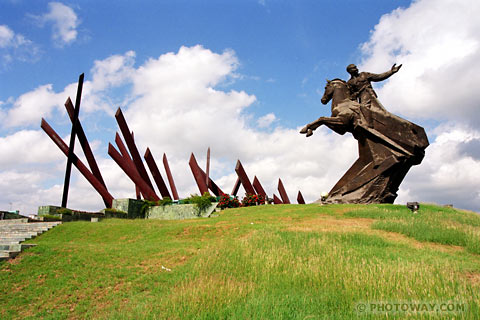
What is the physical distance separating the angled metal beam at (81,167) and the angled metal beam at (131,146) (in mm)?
3099

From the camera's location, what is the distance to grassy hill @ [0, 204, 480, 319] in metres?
5.02

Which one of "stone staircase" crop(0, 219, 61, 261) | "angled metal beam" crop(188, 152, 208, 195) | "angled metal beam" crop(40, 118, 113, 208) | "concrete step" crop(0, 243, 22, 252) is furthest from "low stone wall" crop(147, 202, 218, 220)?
"concrete step" crop(0, 243, 22, 252)

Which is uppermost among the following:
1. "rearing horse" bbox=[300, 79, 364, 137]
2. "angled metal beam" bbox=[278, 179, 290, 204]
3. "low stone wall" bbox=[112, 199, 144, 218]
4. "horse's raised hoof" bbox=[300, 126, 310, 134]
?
"rearing horse" bbox=[300, 79, 364, 137]

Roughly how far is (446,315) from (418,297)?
2.44 ft

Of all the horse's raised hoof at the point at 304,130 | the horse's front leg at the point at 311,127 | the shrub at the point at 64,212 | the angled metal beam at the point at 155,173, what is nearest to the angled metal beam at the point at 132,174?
the angled metal beam at the point at 155,173

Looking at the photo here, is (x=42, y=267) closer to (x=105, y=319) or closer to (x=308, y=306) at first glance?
(x=105, y=319)

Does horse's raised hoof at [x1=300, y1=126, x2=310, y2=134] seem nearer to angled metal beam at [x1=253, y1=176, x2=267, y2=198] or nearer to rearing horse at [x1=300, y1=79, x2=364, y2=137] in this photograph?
rearing horse at [x1=300, y1=79, x2=364, y2=137]

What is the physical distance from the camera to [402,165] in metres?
18.0

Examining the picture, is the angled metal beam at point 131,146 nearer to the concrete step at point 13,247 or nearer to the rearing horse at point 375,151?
the rearing horse at point 375,151

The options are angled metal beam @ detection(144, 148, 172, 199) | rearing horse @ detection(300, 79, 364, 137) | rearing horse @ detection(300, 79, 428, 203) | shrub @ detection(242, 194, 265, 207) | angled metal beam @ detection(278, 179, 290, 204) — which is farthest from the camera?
angled metal beam @ detection(278, 179, 290, 204)

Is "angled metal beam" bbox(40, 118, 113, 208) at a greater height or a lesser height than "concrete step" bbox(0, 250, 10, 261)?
greater

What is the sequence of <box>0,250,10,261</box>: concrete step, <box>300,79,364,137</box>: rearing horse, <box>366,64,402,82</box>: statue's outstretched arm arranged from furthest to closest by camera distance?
<box>366,64,402,82</box>: statue's outstretched arm
<box>300,79,364,137</box>: rearing horse
<box>0,250,10,261</box>: concrete step

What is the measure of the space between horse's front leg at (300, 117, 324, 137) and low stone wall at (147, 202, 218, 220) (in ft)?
25.6

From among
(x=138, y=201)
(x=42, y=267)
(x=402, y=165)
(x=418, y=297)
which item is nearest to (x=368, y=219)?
(x=402, y=165)
